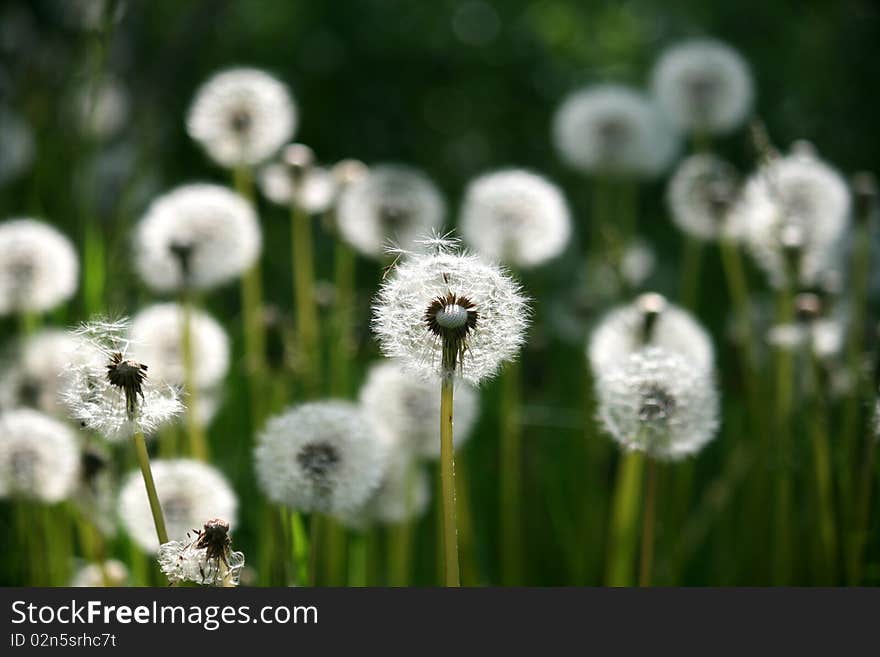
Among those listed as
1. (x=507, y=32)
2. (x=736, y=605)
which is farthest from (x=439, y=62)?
(x=736, y=605)

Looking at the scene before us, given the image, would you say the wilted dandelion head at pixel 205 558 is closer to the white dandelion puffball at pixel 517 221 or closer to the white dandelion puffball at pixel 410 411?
the white dandelion puffball at pixel 410 411

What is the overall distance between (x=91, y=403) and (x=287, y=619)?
1.05 feet

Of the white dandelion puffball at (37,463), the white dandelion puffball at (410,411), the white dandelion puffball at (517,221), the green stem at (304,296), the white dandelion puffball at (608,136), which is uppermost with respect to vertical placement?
the white dandelion puffball at (608,136)

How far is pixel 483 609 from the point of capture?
1176 millimetres

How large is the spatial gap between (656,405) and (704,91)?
5.12ft

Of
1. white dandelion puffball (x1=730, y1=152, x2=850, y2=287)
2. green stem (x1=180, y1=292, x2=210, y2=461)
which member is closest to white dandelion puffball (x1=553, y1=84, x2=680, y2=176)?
white dandelion puffball (x1=730, y1=152, x2=850, y2=287)

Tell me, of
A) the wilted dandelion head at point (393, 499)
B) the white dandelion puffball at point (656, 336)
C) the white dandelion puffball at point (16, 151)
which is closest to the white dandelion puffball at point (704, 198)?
the white dandelion puffball at point (656, 336)

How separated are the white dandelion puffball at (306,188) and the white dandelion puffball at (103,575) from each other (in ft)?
2.69

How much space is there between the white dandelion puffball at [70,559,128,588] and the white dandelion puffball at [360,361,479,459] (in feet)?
1.61

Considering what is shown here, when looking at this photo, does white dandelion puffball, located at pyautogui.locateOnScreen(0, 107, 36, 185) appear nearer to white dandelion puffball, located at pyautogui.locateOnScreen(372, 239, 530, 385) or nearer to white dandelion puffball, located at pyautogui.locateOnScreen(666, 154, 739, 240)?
white dandelion puffball, located at pyautogui.locateOnScreen(666, 154, 739, 240)

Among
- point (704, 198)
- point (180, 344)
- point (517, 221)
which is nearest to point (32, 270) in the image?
point (180, 344)

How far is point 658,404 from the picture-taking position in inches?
55.5

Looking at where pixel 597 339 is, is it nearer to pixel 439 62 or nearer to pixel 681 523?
pixel 681 523

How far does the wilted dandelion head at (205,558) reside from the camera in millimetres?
1154
